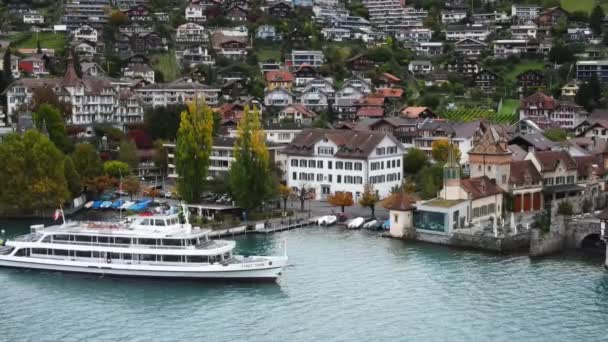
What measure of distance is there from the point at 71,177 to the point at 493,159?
2289cm

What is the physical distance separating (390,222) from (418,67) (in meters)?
51.0

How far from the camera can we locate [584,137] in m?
66.1

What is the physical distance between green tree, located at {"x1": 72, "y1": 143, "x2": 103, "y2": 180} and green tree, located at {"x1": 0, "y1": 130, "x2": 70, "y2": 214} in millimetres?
4440

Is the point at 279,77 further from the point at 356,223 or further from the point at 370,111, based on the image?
the point at 356,223

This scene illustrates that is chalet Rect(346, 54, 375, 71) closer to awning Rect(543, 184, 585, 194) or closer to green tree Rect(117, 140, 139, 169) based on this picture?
green tree Rect(117, 140, 139, 169)

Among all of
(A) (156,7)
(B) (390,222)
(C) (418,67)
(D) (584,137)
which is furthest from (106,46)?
(B) (390,222)

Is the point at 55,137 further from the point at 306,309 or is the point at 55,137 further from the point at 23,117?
the point at 306,309

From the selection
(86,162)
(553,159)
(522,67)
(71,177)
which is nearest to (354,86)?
(522,67)

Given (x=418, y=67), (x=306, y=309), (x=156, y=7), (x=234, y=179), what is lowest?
(x=306, y=309)

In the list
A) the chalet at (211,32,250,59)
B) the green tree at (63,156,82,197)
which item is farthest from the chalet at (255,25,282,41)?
the green tree at (63,156,82,197)

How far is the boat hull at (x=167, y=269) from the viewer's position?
123ft

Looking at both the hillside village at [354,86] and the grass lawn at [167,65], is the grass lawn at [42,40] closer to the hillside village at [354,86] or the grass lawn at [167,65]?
the hillside village at [354,86]

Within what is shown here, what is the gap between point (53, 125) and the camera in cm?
6272

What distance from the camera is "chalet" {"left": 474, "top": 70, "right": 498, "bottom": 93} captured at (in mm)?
90000
